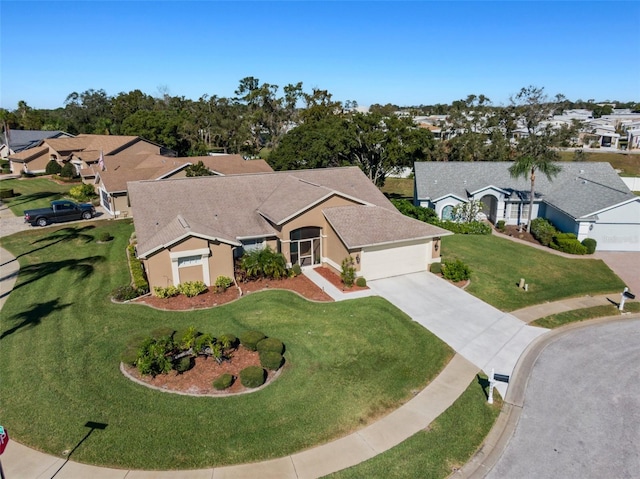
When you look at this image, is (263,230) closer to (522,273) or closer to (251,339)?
(251,339)

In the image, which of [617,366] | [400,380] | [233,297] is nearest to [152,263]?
[233,297]

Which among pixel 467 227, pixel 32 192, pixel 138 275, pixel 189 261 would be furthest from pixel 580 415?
pixel 32 192

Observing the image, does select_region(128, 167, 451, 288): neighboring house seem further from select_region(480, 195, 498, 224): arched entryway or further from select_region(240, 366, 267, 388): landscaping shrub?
select_region(480, 195, 498, 224): arched entryway

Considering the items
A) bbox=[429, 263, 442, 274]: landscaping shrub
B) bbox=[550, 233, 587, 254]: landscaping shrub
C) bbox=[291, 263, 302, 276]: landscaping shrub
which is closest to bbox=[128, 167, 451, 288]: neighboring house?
bbox=[429, 263, 442, 274]: landscaping shrub

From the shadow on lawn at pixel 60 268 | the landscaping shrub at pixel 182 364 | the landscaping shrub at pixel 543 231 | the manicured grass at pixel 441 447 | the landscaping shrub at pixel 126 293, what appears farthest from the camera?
the landscaping shrub at pixel 543 231

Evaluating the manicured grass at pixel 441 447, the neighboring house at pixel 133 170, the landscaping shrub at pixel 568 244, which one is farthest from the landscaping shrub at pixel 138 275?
the landscaping shrub at pixel 568 244

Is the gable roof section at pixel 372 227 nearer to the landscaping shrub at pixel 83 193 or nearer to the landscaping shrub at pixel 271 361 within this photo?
the landscaping shrub at pixel 271 361
